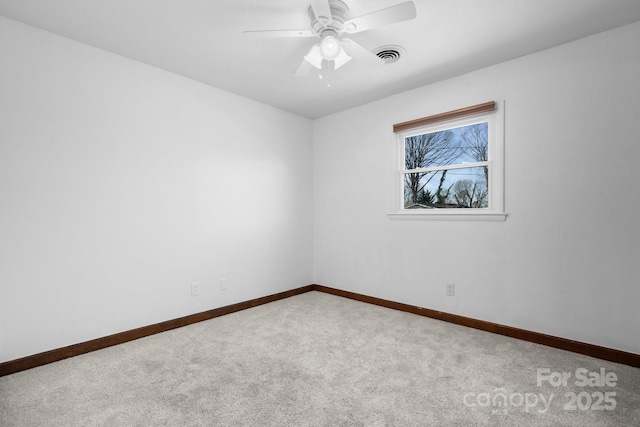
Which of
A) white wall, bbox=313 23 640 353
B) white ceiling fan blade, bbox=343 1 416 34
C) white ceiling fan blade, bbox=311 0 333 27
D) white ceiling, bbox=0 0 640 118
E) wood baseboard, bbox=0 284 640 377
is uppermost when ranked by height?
white ceiling, bbox=0 0 640 118

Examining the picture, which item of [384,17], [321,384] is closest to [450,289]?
[321,384]

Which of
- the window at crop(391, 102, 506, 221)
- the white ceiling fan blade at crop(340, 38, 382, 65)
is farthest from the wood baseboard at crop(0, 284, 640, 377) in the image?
the white ceiling fan blade at crop(340, 38, 382, 65)

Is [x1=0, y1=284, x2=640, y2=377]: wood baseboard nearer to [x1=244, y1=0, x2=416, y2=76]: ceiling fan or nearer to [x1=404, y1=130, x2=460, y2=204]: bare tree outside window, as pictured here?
[x1=404, y1=130, x2=460, y2=204]: bare tree outside window

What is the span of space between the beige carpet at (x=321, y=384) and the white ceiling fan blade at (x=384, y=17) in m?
2.20

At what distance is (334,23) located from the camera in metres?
2.06

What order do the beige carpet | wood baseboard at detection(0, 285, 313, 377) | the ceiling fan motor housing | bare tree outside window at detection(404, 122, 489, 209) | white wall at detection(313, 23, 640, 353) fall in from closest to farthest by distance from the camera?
the beige carpet < the ceiling fan motor housing < wood baseboard at detection(0, 285, 313, 377) < white wall at detection(313, 23, 640, 353) < bare tree outside window at detection(404, 122, 489, 209)

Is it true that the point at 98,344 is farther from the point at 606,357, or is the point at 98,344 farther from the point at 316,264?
the point at 606,357

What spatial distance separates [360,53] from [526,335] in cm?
277

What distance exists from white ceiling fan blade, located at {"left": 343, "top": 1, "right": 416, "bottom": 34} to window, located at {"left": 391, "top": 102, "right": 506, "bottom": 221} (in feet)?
4.95

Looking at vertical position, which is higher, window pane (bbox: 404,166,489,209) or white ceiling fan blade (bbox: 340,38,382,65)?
white ceiling fan blade (bbox: 340,38,382,65)

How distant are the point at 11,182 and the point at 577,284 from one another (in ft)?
14.0

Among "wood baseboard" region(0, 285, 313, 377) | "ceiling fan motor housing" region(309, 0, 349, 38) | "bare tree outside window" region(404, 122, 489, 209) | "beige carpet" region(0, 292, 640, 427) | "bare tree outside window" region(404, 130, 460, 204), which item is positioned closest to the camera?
"beige carpet" region(0, 292, 640, 427)

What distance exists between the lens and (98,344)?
2508 millimetres

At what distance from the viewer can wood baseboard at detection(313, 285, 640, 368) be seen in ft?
7.38
